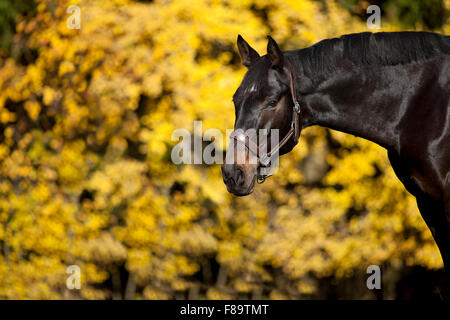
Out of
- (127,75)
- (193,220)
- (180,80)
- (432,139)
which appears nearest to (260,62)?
(432,139)

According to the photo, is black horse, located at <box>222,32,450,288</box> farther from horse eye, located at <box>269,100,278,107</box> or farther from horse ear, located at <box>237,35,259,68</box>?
horse ear, located at <box>237,35,259,68</box>

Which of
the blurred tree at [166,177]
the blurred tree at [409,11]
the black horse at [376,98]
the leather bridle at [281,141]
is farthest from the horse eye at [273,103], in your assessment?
the blurred tree at [409,11]

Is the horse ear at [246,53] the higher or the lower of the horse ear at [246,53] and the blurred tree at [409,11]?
the lower

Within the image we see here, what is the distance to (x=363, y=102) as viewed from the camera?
3545 mm

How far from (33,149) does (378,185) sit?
4.28m

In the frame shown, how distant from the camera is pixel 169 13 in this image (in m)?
6.25

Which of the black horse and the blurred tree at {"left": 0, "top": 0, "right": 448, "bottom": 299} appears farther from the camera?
the blurred tree at {"left": 0, "top": 0, "right": 448, "bottom": 299}

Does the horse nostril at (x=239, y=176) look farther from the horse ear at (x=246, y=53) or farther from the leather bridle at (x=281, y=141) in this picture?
the horse ear at (x=246, y=53)

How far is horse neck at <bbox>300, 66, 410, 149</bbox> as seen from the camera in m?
3.51

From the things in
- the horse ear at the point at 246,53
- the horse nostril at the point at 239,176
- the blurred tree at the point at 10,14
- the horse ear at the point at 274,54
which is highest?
the blurred tree at the point at 10,14

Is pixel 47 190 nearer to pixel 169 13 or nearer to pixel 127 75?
pixel 127 75

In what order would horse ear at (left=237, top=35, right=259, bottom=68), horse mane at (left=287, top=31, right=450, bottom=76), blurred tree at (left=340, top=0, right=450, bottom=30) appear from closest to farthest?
horse mane at (left=287, top=31, right=450, bottom=76) → horse ear at (left=237, top=35, right=259, bottom=68) → blurred tree at (left=340, top=0, right=450, bottom=30)

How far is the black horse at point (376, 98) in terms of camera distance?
3373mm

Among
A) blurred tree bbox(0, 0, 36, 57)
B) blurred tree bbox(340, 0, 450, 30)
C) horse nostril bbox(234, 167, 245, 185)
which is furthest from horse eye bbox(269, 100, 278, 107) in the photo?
blurred tree bbox(0, 0, 36, 57)
